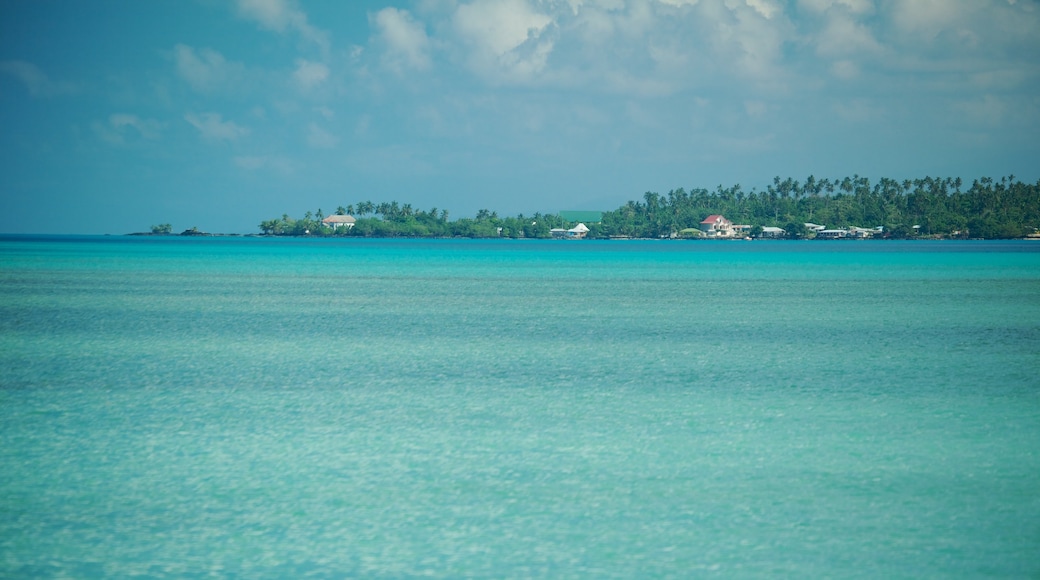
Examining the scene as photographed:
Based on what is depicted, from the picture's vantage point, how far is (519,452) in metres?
10.8

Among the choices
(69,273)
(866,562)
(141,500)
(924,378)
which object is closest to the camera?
(866,562)

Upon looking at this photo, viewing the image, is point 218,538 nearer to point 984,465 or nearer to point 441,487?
point 441,487

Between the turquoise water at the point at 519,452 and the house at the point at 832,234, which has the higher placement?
the turquoise water at the point at 519,452

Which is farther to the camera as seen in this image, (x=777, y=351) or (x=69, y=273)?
(x=69, y=273)

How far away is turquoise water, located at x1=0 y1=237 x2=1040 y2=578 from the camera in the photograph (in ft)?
25.4

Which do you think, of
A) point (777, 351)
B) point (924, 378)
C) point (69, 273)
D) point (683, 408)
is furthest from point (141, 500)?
point (69, 273)

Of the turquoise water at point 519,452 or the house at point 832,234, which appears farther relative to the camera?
the house at point 832,234

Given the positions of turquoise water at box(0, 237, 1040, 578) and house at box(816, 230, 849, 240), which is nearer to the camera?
turquoise water at box(0, 237, 1040, 578)

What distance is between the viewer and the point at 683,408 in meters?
13.4

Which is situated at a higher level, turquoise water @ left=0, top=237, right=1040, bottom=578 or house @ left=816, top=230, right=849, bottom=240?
turquoise water @ left=0, top=237, right=1040, bottom=578

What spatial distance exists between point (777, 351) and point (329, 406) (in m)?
9.69

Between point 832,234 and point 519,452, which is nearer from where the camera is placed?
point 519,452

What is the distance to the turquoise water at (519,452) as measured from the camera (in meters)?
7.74

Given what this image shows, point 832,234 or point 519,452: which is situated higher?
point 519,452
